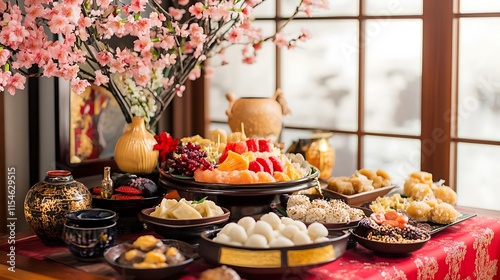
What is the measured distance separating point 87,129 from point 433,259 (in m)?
1.66

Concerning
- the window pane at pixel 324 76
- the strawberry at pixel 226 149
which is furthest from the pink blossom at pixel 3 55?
the window pane at pixel 324 76

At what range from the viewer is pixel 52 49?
2.46m

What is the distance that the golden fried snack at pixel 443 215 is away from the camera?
245 centimetres

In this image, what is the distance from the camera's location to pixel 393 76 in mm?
3229

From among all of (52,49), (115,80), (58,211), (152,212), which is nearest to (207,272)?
(152,212)

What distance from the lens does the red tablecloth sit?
2051 millimetres

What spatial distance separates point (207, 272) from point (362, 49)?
1695mm

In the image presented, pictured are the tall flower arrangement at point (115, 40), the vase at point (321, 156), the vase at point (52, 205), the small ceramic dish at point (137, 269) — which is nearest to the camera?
the small ceramic dish at point (137, 269)

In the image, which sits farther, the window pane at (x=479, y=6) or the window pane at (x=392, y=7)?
the window pane at (x=392, y=7)

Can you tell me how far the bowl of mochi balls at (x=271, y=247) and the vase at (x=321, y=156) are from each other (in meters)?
1.02

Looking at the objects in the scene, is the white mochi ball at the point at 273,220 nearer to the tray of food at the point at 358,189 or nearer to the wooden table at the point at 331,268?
the wooden table at the point at 331,268

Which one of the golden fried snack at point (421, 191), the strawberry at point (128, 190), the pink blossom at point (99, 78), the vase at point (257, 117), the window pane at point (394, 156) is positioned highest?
the pink blossom at point (99, 78)

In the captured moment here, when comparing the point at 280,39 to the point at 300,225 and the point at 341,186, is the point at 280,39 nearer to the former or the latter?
the point at 341,186

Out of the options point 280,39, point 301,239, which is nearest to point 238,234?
point 301,239
